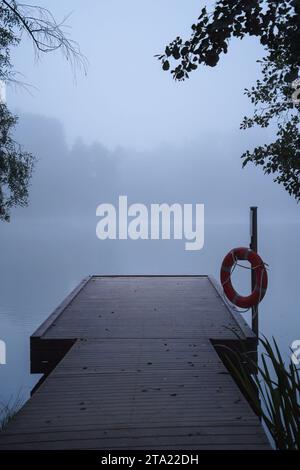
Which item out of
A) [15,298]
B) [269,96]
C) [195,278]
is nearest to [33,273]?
[15,298]

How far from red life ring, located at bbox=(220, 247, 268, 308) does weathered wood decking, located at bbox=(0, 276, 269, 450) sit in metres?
0.26

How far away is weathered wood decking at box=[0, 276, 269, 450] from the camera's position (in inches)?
109

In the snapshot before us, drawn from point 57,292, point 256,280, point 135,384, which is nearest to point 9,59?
point 256,280

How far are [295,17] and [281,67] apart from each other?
9.47ft

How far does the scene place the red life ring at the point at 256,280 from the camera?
6.45 m

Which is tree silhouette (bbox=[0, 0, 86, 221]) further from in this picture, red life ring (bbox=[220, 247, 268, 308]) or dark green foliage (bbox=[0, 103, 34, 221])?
red life ring (bbox=[220, 247, 268, 308])

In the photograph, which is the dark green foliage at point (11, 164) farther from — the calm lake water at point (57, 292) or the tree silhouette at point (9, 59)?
the calm lake water at point (57, 292)

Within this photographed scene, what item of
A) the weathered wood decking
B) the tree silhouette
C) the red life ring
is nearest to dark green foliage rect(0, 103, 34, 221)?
the tree silhouette

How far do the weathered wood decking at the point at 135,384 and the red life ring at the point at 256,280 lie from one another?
10.3 inches

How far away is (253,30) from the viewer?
262 centimetres

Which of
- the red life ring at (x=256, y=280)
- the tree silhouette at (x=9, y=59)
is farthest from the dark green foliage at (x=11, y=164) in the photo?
the red life ring at (x=256, y=280)

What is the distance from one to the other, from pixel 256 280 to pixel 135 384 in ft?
10.7

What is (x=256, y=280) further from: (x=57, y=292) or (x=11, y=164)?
(x=57, y=292)
